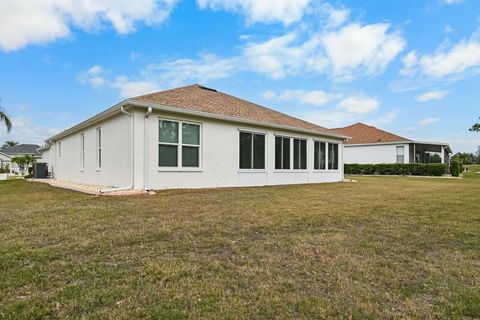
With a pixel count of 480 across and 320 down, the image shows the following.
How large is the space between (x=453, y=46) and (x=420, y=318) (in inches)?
772

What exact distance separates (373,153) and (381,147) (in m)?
0.96

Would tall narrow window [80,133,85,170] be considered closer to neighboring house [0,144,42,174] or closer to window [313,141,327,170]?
window [313,141,327,170]

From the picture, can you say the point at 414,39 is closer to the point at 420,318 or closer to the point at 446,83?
the point at 446,83

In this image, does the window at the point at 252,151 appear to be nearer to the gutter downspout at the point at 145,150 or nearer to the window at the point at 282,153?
the window at the point at 282,153

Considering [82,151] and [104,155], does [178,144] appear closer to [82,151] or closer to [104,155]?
[104,155]

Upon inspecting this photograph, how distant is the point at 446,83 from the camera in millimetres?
20734

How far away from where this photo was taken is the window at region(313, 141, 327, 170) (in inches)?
668

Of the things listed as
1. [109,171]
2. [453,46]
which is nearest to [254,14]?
[109,171]

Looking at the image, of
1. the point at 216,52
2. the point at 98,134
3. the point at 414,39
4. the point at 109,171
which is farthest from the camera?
the point at 216,52

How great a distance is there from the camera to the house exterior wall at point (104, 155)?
10.8 metres

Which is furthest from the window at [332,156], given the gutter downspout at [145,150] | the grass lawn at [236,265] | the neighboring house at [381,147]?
the neighboring house at [381,147]

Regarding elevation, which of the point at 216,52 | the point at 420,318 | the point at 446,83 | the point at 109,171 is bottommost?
the point at 420,318

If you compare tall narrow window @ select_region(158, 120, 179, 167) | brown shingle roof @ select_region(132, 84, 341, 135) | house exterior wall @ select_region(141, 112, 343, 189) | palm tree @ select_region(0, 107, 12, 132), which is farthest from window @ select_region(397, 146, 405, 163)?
palm tree @ select_region(0, 107, 12, 132)

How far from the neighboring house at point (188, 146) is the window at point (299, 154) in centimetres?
5
